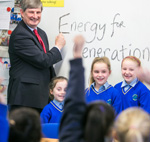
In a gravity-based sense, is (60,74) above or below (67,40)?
below

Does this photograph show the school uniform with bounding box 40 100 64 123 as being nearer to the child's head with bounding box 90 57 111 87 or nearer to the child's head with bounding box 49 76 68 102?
the child's head with bounding box 49 76 68 102

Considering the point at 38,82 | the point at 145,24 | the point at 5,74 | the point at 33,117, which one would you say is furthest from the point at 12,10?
the point at 33,117

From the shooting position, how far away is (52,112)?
3.08m

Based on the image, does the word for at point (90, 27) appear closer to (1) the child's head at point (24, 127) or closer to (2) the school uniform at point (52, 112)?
(2) the school uniform at point (52, 112)

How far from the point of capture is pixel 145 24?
3096 mm

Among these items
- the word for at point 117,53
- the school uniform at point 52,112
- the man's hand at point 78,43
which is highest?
the man's hand at point 78,43

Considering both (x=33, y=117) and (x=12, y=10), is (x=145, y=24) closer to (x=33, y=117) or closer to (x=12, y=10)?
(x=12, y=10)

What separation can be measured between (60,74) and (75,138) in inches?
83.3

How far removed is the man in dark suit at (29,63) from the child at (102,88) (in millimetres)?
403

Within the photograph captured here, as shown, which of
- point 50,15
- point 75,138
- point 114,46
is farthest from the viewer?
point 50,15

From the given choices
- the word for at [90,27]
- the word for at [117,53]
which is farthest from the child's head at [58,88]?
the word for at [90,27]

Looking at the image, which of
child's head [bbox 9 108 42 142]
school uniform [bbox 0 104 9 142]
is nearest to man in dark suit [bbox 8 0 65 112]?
child's head [bbox 9 108 42 142]

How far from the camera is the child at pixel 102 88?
9.83 ft

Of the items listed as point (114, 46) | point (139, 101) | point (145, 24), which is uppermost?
point (145, 24)
